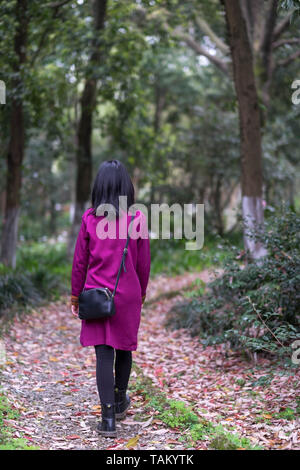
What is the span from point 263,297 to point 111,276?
6.73 ft

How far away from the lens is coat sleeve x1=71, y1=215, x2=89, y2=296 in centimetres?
374

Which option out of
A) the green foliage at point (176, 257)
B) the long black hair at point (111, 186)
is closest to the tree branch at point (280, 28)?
the green foliage at point (176, 257)

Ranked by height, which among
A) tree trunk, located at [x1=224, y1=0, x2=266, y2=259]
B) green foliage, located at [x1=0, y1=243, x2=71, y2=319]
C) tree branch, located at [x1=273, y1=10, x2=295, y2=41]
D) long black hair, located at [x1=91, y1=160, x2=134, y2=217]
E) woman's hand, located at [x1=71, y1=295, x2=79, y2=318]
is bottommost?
green foliage, located at [x1=0, y1=243, x2=71, y2=319]

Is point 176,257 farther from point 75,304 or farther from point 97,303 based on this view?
point 97,303

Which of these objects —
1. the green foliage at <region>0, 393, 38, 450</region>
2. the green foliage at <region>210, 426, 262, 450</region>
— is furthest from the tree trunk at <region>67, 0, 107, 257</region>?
the green foliage at <region>210, 426, 262, 450</region>

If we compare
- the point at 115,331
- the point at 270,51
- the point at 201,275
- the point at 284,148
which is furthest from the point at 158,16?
the point at 115,331

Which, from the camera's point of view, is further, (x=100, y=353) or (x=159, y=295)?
(x=159, y=295)

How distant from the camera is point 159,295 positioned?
924cm

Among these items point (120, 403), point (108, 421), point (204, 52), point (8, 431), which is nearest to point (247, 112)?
point (120, 403)

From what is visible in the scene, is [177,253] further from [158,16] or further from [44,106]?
[158,16]

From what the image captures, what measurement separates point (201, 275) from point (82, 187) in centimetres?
398

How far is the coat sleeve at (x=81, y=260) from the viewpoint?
147 inches

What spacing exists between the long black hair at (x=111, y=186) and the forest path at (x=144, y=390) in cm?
171

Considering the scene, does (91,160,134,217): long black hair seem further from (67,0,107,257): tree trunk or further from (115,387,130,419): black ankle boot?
(67,0,107,257): tree trunk
